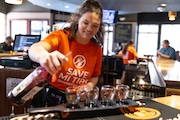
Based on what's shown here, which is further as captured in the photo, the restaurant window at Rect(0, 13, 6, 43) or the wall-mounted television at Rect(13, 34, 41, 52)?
the restaurant window at Rect(0, 13, 6, 43)

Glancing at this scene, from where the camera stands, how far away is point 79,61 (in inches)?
57.6

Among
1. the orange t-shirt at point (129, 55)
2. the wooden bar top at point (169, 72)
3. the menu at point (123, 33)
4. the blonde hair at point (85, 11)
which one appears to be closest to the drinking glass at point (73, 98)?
the blonde hair at point (85, 11)

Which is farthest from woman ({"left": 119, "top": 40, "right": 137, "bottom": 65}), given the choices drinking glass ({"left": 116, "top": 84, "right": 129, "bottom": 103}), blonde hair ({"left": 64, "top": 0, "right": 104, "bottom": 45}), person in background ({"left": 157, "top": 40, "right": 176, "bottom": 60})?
drinking glass ({"left": 116, "top": 84, "right": 129, "bottom": 103})

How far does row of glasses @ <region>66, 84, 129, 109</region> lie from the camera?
1074mm

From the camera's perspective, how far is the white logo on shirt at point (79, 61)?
1440mm

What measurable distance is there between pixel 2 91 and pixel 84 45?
1.79 metres

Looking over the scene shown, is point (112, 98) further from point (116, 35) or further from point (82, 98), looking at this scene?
point (116, 35)

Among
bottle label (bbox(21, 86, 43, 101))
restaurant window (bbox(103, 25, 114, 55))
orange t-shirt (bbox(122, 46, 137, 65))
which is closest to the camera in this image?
bottle label (bbox(21, 86, 43, 101))

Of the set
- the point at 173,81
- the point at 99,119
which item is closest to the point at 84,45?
the point at 99,119

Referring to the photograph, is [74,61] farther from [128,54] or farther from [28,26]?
[28,26]

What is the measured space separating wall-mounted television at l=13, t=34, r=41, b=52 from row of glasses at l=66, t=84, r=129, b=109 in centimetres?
268

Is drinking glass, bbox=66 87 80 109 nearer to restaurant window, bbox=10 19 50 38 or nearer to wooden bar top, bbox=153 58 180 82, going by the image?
wooden bar top, bbox=153 58 180 82

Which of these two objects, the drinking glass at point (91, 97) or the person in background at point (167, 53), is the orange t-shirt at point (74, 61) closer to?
the drinking glass at point (91, 97)

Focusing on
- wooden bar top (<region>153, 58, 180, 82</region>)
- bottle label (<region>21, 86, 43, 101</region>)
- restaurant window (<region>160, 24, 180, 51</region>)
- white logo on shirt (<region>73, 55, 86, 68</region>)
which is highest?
restaurant window (<region>160, 24, 180, 51</region>)
